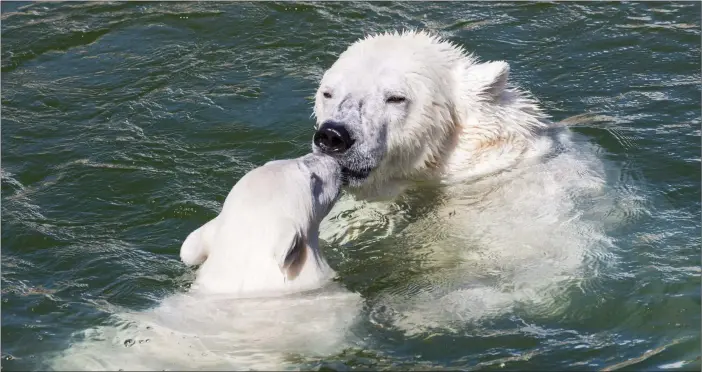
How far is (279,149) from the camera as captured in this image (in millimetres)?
8891

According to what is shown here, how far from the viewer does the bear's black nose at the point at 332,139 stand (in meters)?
6.80

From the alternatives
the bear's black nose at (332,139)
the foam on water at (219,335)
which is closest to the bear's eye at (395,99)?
the bear's black nose at (332,139)

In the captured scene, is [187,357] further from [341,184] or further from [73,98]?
[73,98]

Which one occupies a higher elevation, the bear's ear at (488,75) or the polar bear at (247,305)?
the bear's ear at (488,75)

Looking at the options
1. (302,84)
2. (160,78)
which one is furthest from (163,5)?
(302,84)

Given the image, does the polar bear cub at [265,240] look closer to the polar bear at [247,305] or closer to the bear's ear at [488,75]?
the polar bear at [247,305]

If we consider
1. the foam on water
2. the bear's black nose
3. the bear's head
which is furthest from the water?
the bear's black nose

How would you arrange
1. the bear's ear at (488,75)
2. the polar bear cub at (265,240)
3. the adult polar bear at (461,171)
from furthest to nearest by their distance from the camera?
the bear's ear at (488,75) < the adult polar bear at (461,171) < the polar bear cub at (265,240)

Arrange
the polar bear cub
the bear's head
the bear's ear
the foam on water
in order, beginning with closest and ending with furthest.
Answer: the foam on water < the polar bear cub < the bear's head < the bear's ear

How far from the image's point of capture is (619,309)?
6.30m

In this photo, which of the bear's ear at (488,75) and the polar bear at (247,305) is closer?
the polar bear at (247,305)

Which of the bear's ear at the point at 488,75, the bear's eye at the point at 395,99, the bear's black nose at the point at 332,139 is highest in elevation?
the bear's ear at the point at 488,75

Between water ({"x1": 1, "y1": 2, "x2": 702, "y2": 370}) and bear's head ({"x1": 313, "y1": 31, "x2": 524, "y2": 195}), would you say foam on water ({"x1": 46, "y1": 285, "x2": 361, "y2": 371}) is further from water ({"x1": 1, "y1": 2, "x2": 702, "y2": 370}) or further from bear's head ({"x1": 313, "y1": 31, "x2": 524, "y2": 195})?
bear's head ({"x1": 313, "y1": 31, "x2": 524, "y2": 195})

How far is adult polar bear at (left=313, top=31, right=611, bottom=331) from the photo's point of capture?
265 inches
